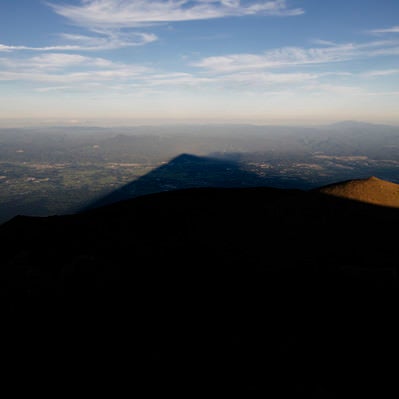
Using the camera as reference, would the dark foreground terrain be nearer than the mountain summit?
Yes

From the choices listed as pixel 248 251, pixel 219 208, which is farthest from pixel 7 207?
pixel 248 251

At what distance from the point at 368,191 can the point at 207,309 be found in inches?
1439

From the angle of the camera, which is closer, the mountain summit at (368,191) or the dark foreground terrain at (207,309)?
the dark foreground terrain at (207,309)

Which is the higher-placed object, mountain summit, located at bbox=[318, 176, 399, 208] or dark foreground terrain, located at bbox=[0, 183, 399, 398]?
mountain summit, located at bbox=[318, 176, 399, 208]

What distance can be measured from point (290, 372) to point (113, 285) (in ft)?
46.1

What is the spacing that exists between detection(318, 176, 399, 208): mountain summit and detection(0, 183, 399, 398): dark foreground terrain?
838 cm

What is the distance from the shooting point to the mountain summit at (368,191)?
42066 millimetres

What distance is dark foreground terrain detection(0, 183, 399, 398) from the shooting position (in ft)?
44.9

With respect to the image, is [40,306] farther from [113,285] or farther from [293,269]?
[293,269]

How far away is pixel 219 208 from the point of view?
39.8 meters

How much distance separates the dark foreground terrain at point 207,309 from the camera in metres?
13.7

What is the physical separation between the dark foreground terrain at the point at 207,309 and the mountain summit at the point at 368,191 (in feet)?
27.5

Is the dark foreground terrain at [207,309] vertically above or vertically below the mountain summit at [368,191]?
below

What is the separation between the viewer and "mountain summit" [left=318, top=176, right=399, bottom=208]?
4207cm
